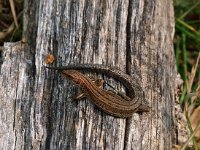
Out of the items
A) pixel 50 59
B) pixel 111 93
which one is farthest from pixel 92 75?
pixel 50 59

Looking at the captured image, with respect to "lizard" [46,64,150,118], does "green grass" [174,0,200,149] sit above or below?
above

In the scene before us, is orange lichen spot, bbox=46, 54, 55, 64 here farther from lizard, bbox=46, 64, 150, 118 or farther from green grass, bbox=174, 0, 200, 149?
green grass, bbox=174, 0, 200, 149

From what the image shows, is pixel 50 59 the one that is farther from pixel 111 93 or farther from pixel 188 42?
pixel 188 42

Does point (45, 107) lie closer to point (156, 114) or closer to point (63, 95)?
point (63, 95)

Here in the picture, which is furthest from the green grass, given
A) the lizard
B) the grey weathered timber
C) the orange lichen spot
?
the orange lichen spot

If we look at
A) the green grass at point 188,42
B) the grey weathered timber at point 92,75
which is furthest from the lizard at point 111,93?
the green grass at point 188,42

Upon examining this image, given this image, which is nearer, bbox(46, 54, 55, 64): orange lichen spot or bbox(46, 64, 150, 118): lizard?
bbox(46, 64, 150, 118): lizard

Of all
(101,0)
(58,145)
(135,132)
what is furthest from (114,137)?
(101,0)
